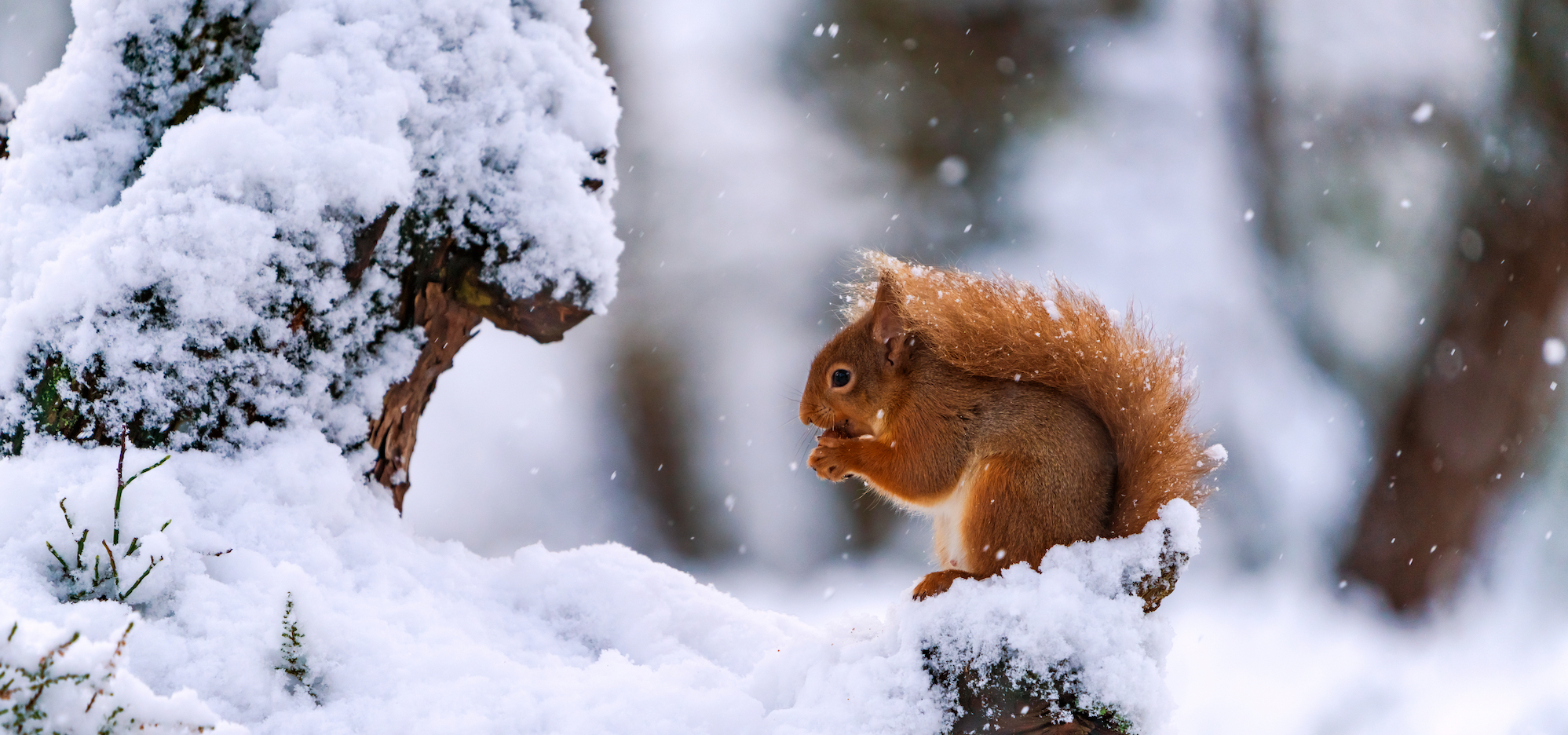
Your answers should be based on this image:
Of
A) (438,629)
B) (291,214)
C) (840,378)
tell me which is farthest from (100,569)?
(840,378)

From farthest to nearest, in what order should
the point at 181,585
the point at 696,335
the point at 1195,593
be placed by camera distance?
1. the point at 696,335
2. the point at 1195,593
3. the point at 181,585

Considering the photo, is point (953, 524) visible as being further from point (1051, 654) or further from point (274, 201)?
point (274, 201)

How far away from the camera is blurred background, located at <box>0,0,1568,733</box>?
2900mm

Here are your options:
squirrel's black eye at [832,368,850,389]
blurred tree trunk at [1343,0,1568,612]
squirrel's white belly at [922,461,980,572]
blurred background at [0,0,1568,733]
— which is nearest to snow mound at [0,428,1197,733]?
squirrel's white belly at [922,461,980,572]

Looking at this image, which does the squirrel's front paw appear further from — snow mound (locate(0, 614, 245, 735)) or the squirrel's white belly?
snow mound (locate(0, 614, 245, 735))

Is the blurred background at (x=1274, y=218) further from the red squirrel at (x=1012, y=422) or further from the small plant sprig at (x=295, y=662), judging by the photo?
the small plant sprig at (x=295, y=662)

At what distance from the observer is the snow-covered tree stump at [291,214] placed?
1.02 m

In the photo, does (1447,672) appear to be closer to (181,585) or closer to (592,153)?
(592,153)

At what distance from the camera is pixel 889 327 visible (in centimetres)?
142

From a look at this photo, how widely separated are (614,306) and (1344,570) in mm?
2931

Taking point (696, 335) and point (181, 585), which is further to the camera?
point (696, 335)

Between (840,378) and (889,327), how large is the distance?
0.39ft

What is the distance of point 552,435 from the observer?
12.4ft

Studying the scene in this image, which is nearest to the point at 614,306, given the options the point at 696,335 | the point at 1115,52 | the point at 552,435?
the point at 696,335
